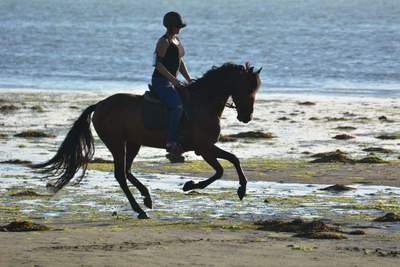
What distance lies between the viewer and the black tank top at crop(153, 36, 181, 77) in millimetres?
16891

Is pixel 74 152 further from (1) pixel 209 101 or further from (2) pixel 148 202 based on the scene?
(1) pixel 209 101

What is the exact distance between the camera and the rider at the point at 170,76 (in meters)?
16.7

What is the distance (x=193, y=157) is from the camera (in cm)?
2464

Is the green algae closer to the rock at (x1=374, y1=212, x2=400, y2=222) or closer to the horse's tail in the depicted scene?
the horse's tail

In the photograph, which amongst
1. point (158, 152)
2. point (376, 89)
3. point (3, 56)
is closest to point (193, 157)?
point (158, 152)

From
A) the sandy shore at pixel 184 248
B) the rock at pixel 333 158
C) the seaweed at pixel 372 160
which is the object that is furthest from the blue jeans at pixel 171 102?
the seaweed at pixel 372 160

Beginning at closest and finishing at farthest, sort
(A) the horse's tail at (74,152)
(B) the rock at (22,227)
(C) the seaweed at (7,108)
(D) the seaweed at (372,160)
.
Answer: (B) the rock at (22,227), (A) the horse's tail at (74,152), (D) the seaweed at (372,160), (C) the seaweed at (7,108)

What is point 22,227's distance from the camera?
14.5 metres

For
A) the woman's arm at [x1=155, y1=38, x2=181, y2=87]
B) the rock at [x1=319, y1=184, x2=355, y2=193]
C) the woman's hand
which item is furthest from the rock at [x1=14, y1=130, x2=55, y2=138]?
the woman's arm at [x1=155, y1=38, x2=181, y2=87]

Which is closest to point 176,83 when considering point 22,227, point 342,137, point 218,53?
point 22,227

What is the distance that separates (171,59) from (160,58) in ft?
0.70

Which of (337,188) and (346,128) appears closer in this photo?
(337,188)

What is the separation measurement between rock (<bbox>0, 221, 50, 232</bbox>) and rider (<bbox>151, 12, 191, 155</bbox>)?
9.92ft

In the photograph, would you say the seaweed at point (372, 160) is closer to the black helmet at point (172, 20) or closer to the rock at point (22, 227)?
the black helmet at point (172, 20)
